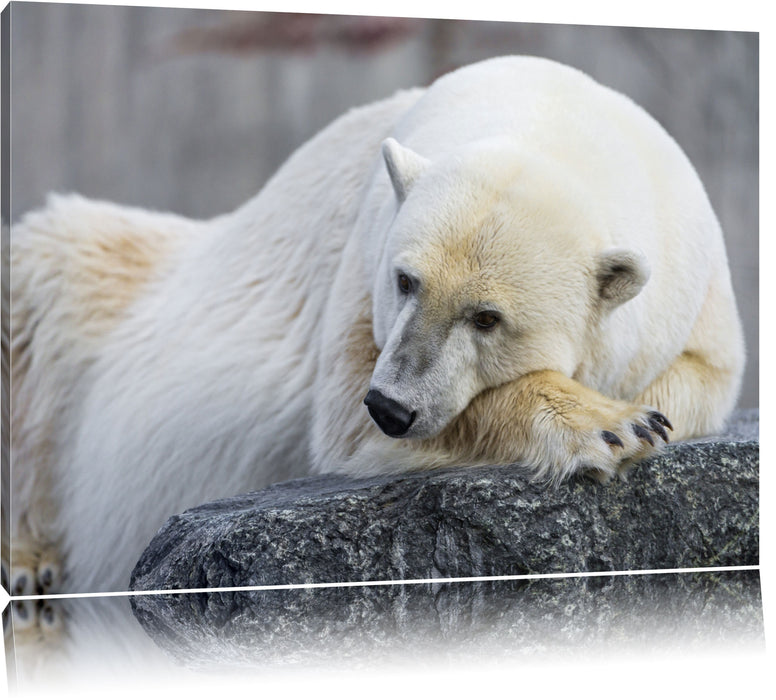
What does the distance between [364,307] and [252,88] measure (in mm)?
1380

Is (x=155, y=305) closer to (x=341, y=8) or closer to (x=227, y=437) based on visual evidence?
(x=227, y=437)

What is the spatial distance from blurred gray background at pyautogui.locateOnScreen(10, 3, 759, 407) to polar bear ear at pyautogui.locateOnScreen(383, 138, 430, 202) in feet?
3.83

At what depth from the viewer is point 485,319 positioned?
4.15 m

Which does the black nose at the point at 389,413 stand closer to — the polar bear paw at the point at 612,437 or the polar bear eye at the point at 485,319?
the polar bear eye at the point at 485,319

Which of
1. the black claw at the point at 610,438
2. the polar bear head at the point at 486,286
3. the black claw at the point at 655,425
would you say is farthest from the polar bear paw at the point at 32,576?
the black claw at the point at 655,425

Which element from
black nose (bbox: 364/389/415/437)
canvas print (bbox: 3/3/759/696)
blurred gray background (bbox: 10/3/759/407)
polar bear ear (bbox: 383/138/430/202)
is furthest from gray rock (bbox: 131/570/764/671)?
blurred gray background (bbox: 10/3/759/407)

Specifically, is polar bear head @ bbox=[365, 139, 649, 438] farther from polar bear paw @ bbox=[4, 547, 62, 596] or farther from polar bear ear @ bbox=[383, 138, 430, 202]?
polar bear paw @ bbox=[4, 547, 62, 596]

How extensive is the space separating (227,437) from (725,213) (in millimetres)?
2438

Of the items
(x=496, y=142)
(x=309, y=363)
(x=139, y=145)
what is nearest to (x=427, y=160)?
(x=496, y=142)

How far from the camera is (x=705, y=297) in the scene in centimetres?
498

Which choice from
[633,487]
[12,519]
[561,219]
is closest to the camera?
[561,219]

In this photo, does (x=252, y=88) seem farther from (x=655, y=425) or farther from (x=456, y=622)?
(x=456, y=622)

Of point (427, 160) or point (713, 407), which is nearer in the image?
point (427, 160)

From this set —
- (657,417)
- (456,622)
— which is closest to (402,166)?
(657,417)
